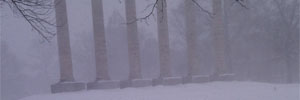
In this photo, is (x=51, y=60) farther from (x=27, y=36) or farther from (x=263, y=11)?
(x=263, y=11)

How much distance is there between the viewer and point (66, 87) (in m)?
16.7

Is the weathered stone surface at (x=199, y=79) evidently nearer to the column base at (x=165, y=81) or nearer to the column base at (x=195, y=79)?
the column base at (x=195, y=79)

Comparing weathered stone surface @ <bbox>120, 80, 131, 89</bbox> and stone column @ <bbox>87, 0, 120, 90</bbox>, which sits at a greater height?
stone column @ <bbox>87, 0, 120, 90</bbox>

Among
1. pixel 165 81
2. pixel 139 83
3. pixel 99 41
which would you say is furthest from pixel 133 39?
pixel 165 81

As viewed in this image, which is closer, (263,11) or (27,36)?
(263,11)

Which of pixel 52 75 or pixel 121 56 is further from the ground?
pixel 121 56

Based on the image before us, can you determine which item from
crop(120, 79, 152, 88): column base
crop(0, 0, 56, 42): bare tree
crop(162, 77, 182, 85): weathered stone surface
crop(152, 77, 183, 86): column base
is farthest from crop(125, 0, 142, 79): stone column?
crop(0, 0, 56, 42): bare tree

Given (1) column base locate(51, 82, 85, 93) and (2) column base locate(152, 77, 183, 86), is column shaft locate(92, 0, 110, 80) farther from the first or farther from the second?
(2) column base locate(152, 77, 183, 86)

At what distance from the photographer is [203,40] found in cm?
3275

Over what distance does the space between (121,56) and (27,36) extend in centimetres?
4546

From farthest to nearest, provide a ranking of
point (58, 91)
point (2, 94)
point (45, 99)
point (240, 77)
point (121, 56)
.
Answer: point (2, 94)
point (121, 56)
point (240, 77)
point (58, 91)
point (45, 99)

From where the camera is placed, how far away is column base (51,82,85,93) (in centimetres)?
1652

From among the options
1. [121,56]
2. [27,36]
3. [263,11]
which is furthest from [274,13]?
[27,36]

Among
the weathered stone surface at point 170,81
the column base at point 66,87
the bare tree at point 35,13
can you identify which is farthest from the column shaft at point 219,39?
the bare tree at point 35,13
